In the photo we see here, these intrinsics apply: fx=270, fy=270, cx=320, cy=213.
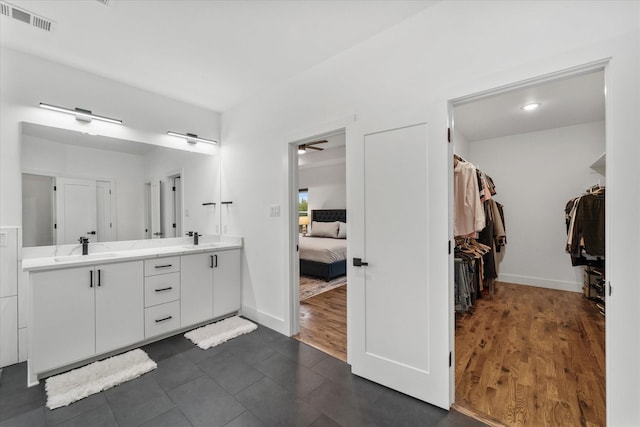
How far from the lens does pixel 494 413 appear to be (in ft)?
5.56

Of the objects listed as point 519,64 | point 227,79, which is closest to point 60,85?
point 227,79

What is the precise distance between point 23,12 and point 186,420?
2916 mm

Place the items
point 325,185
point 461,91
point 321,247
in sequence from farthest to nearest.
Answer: point 325,185
point 321,247
point 461,91

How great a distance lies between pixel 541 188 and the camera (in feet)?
14.9

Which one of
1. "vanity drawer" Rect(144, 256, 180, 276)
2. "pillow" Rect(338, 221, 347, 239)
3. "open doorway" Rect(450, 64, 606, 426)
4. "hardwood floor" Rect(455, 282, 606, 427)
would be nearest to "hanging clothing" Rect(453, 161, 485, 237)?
"open doorway" Rect(450, 64, 606, 426)

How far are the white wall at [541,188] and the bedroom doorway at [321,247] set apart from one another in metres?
2.94

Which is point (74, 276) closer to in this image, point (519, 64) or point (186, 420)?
point (186, 420)

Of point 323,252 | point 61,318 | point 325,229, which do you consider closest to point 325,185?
point 325,229

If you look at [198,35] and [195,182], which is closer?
[198,35]

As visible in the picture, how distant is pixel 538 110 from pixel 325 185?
15.6 ft

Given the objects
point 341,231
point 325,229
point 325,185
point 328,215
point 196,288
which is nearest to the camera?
point 196,288

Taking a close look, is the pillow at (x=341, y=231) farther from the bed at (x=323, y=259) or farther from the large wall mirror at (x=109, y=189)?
the large wall mirror at (x=109, y=189)

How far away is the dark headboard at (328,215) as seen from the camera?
6.94 m

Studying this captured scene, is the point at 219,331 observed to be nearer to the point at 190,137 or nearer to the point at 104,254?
the point at 104,254
